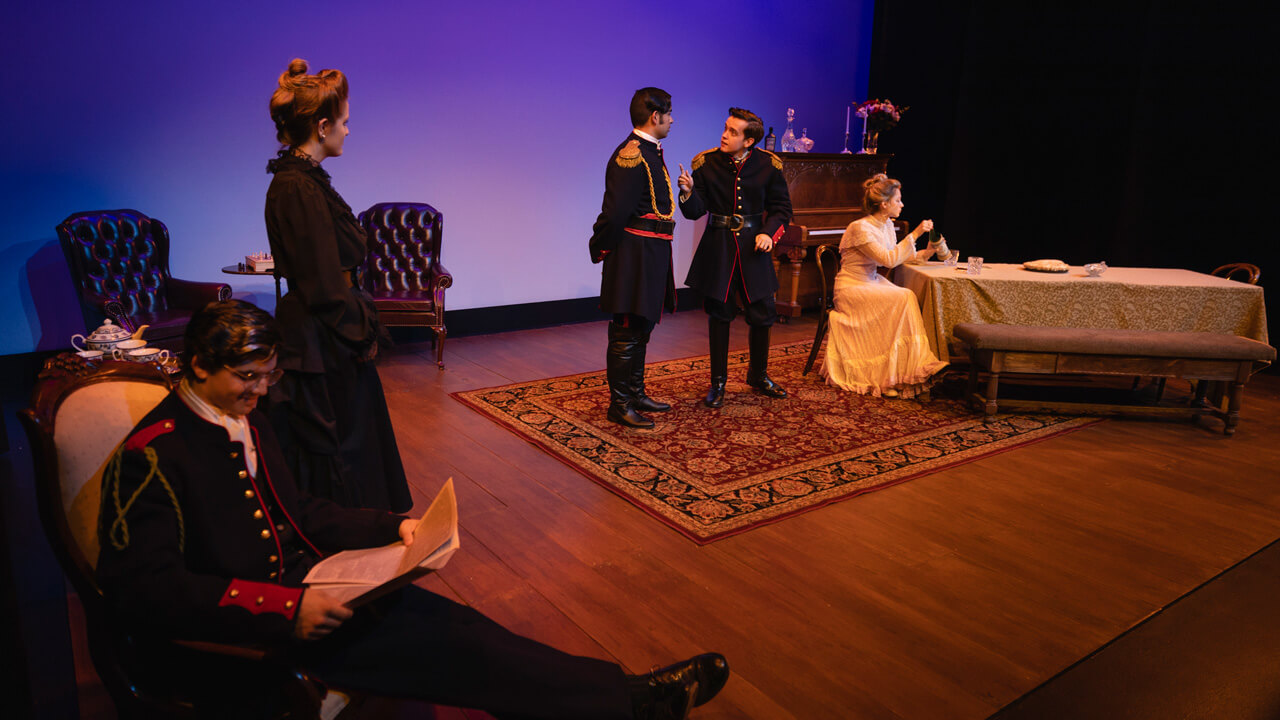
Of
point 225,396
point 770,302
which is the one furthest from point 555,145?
point 225,396

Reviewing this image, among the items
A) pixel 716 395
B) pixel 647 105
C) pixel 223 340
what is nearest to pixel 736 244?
pixel 716 395

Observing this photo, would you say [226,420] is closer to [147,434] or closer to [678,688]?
[147,434]

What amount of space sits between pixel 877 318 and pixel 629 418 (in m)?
1.71

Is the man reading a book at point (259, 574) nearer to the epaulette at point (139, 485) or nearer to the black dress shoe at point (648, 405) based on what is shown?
the epaulette at point (139, 485)

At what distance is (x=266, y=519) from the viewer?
1431 mm

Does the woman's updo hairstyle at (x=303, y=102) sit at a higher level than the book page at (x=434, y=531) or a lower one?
higher

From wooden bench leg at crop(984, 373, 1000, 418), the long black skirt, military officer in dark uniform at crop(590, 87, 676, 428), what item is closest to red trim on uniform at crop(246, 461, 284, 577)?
the long black skirt

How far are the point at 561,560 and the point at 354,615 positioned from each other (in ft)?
4.28

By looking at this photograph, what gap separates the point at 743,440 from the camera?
3865mm

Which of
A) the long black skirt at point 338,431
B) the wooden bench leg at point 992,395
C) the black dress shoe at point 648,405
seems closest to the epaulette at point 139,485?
the long black skirt at point 338,431

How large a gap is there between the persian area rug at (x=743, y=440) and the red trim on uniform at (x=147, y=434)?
1.91m

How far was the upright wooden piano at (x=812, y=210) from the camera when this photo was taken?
670 centimetres

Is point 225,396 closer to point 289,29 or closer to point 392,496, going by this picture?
point 392,496

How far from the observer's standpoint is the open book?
1279 millimetres
